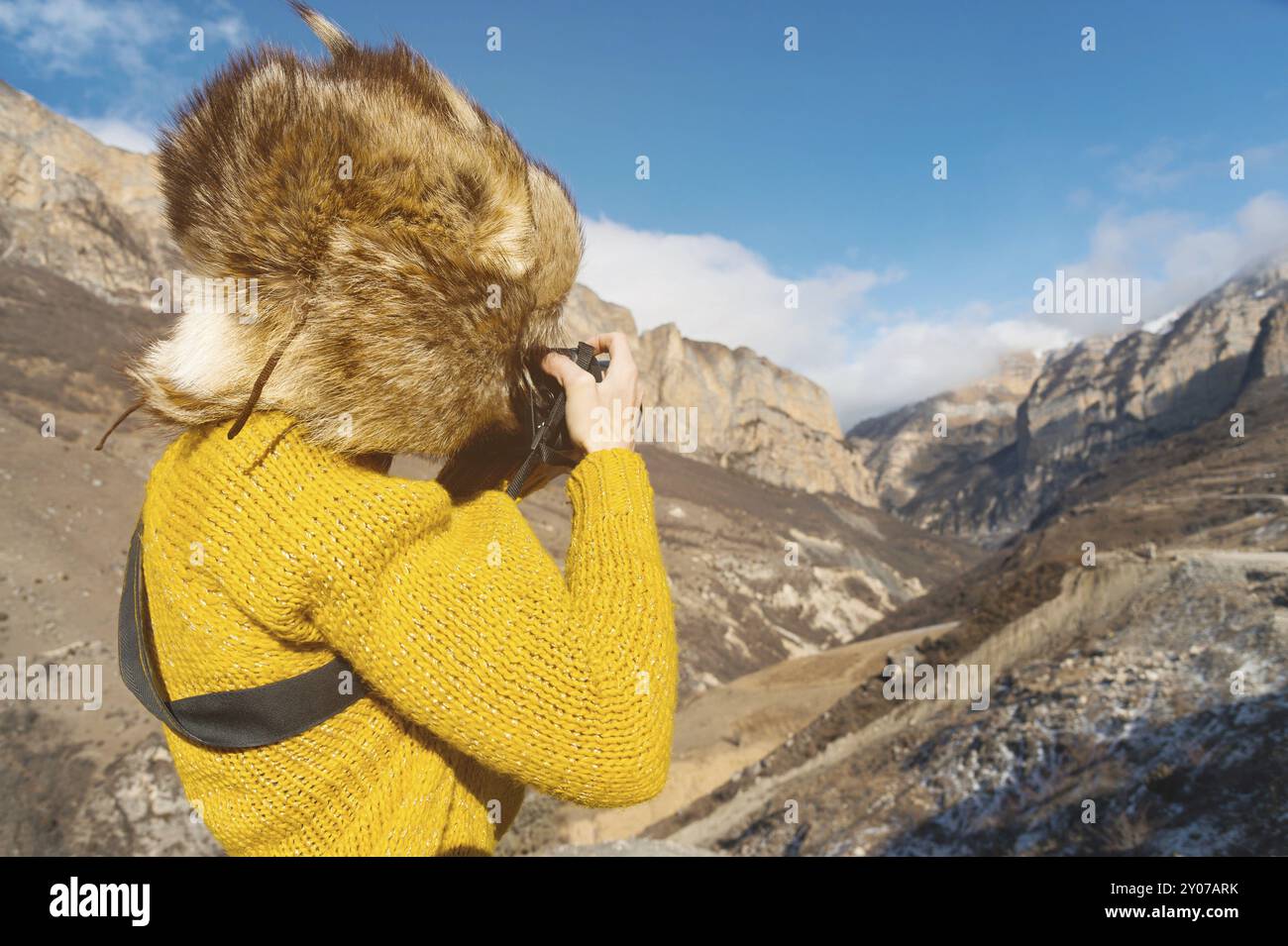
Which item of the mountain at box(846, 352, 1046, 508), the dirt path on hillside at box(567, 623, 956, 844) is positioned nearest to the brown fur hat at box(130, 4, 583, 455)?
the dirt path on hillside at box(567, 623, 956, 844)

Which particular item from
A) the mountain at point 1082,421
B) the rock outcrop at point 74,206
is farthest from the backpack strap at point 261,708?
the mountain at point 1082,421

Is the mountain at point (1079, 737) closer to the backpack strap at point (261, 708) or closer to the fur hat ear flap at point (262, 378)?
the backpack strap at point (261, 708)

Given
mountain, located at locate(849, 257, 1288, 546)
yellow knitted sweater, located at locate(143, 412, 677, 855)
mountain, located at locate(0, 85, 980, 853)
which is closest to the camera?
yellow knitted sweater, located at locate(143, 412, 677, 855)

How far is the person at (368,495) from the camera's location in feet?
3.38

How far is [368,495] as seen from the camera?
3.44 feet

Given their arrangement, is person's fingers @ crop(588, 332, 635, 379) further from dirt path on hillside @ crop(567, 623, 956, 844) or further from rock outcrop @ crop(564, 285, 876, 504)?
rock outcrop @ crop(564, 285, 876, 504)

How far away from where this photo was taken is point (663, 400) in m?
69.4

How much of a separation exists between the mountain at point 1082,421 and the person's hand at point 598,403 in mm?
59919

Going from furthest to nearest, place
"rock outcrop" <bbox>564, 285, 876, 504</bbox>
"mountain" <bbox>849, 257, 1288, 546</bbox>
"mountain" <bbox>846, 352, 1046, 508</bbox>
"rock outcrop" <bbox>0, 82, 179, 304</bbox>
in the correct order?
1. "mountain" <bbox>846, 352, 1046, 508</bbox>
2. "rock outcrop" <bbox>564, 285, 876, 504</bbox>
3. "mountain" <bbox>849, 257, 1288, 546</bbox>
4. "rock outcrop" <bbox>0, 82, 179, 304</bbox>

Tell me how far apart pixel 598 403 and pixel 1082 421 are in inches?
3964

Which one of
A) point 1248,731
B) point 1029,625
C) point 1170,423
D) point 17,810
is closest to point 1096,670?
point 1248,731

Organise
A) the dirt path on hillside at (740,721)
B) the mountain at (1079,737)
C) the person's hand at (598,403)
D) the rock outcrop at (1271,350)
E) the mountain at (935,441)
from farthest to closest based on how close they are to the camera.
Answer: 1. the mountain at (935,441)
2. the rock outcrop at (1271,350)
3. the dirt path on hillside at (740,721)
4. the mountain at (1079,737)
5. the person's hand at (598,403)

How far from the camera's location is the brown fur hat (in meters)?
1.09

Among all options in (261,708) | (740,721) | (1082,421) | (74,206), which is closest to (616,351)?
(261,708)
